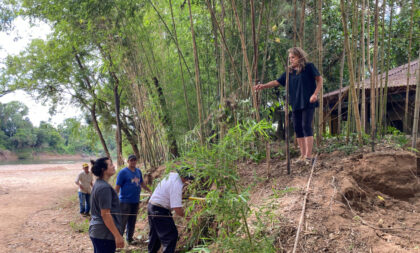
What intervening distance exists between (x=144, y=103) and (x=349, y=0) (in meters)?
3.41

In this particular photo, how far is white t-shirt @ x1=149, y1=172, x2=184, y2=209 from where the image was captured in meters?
2.74

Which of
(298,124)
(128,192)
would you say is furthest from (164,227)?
(298,124)

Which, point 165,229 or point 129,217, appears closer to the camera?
point 165,229

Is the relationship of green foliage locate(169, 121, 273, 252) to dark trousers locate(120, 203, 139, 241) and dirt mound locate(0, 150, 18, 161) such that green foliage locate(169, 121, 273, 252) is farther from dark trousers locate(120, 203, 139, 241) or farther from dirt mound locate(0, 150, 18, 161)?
dirt mound locate(0, 150, 18, 161)

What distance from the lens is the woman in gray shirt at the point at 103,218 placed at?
2.40 meters

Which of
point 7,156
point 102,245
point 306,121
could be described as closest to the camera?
point 102,245

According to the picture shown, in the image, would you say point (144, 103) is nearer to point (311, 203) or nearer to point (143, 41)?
point (143, 41)

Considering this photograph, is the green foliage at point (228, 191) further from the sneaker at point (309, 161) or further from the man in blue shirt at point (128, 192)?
the man in blue shirt at point (128, 192)

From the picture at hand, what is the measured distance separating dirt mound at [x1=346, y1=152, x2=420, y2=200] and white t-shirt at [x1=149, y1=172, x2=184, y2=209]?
1.54 m

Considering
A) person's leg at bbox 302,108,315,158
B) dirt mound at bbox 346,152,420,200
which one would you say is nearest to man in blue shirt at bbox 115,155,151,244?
person's leg at bbox 302,108,315,158

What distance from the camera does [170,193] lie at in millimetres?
2783

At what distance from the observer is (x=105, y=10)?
423 centimetres

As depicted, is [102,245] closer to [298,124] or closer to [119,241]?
[119,241]

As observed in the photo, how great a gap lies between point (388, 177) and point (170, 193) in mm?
1966
